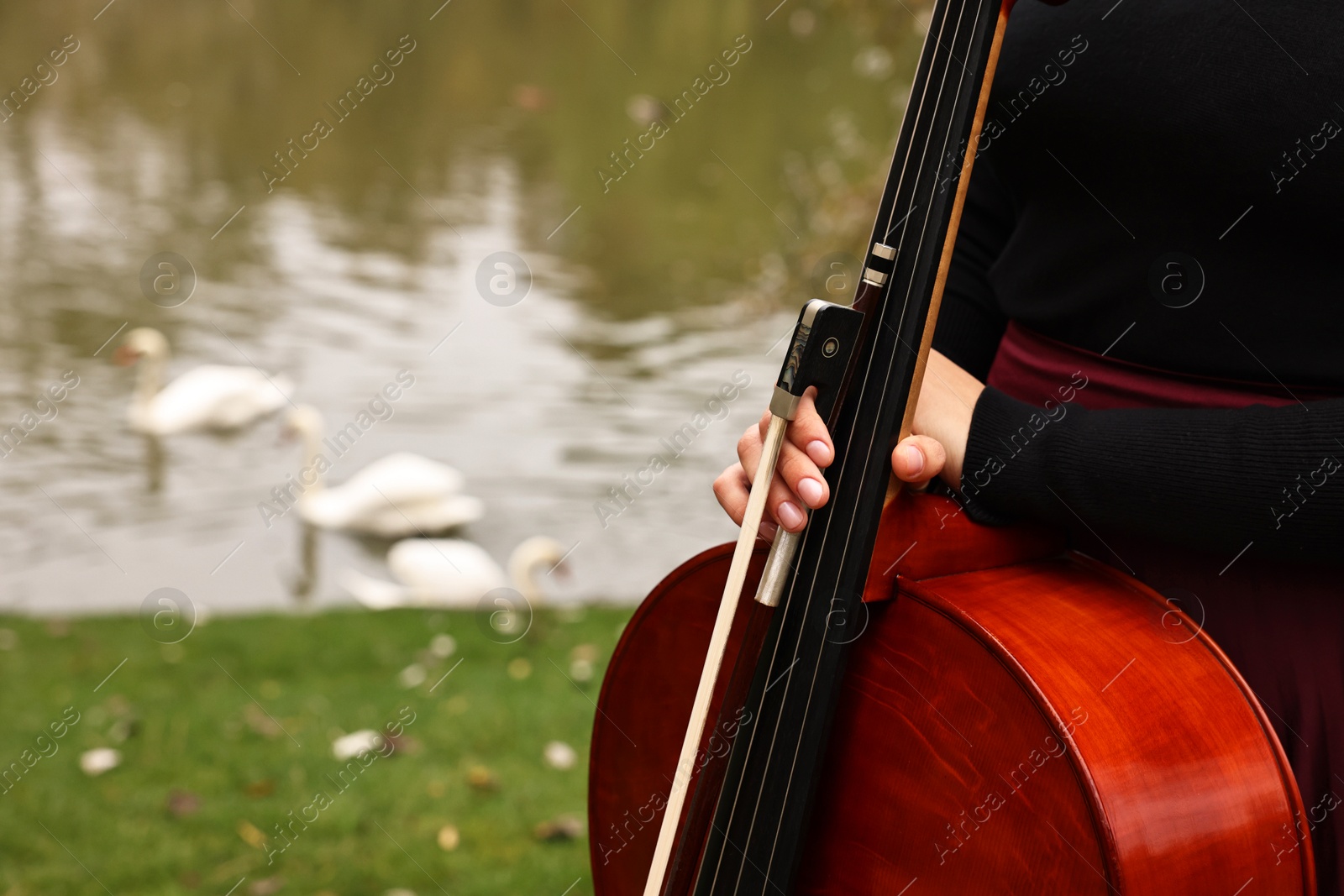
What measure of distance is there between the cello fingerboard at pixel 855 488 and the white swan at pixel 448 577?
332cm

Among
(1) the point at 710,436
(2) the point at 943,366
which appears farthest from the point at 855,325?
(1) the point at 710,436

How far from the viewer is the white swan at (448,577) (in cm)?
442

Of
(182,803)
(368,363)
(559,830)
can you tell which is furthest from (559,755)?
(368,363)

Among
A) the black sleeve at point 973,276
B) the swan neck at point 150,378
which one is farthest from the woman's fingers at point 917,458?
the swan neck at point 150,378

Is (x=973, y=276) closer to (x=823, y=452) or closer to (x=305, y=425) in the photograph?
(x=823, y=452)

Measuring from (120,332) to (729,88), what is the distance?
27.4 ft

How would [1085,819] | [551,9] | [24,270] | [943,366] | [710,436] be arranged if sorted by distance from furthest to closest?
[551,9] → [24,270] → [710,436] → [943,366] → [1085,819]

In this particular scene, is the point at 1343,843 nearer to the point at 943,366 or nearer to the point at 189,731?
the point at 943,366

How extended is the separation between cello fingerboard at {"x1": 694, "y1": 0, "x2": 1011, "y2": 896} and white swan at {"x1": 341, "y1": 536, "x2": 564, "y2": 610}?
3.32 m

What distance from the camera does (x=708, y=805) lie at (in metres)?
1.15

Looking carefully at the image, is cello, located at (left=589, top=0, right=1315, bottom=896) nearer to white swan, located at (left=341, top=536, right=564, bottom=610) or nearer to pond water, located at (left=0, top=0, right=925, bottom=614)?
white swan, located at (left=341, top=536, right=564, bottom=610)

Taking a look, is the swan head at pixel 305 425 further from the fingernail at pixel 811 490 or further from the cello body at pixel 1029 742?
the fingernail at pixel 811 490

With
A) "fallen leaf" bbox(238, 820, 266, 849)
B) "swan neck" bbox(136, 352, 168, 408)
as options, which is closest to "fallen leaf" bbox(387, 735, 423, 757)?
"fallen leaf" bbox(238, 820, 266, 849)

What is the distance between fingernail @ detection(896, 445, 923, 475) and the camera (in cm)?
106
